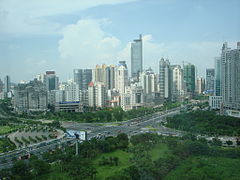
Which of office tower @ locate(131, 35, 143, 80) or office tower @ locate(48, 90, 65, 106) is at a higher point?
office tower @ locate(131, 35, 143, 80)

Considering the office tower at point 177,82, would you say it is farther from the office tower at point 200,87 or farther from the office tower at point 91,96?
the office tower at point 91,96

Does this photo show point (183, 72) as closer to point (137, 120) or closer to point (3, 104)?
point (137, 120)

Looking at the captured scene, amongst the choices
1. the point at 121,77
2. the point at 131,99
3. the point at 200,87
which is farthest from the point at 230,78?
the point at 200,87

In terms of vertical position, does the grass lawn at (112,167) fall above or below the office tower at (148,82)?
below

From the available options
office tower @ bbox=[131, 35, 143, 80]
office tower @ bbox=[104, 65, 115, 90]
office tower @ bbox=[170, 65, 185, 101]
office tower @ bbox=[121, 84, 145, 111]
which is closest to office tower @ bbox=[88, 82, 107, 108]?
office tower @ bbox=[121, 84, 145, 111]

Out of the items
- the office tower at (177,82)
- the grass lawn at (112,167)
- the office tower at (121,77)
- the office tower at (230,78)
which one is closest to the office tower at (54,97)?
the office tower at (121,77)

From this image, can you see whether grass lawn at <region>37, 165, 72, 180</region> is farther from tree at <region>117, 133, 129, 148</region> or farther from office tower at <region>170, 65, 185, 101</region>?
office tower at <region>170, 65, 185, 101</region>
